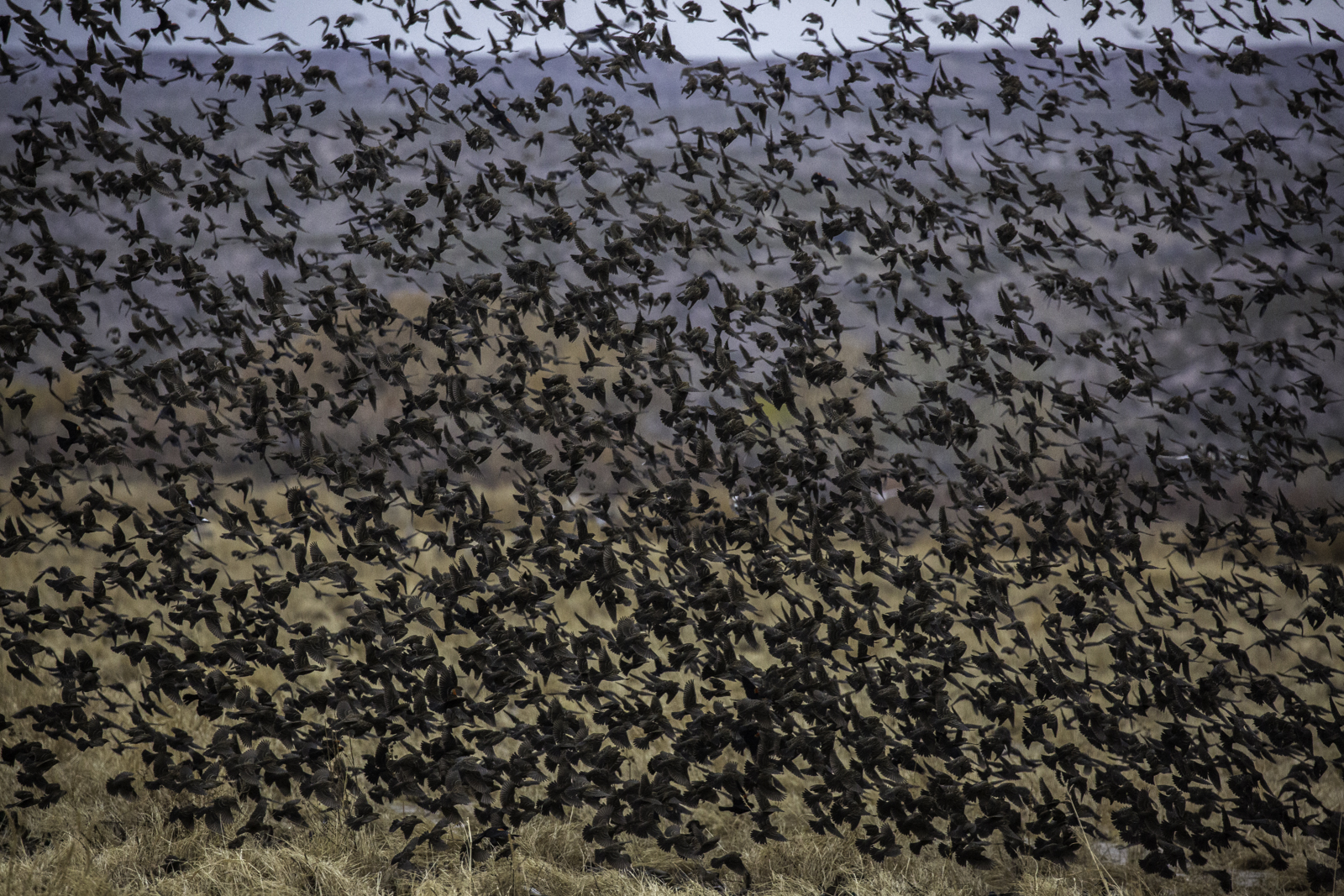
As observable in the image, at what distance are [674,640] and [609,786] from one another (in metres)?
0.52

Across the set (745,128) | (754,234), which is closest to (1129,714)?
(754,234)

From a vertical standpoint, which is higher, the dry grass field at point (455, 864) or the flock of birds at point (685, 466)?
the flock of birds at point (685, 466)

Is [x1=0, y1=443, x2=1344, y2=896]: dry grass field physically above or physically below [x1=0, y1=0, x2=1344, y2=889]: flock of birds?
below

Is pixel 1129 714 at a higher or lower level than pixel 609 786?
higher

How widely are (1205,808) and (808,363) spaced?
1.87 metres

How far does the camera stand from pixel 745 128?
290 cm

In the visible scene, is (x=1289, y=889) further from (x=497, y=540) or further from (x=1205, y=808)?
(x=497, y=540)

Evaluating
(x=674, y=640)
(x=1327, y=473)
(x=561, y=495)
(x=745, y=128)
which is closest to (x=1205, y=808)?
(x=1327, y=473)

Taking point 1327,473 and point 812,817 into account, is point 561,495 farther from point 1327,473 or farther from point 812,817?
point 1327,473

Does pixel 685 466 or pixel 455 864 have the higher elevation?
pixel 685 466

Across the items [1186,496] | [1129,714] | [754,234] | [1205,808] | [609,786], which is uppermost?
[754,234]

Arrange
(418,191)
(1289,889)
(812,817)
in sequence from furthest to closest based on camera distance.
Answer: (812,817) < (1289,889) < (418,191)

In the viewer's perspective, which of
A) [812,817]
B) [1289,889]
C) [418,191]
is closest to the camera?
[418,191]

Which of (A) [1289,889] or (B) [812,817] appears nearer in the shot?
(A) [1289,889]
